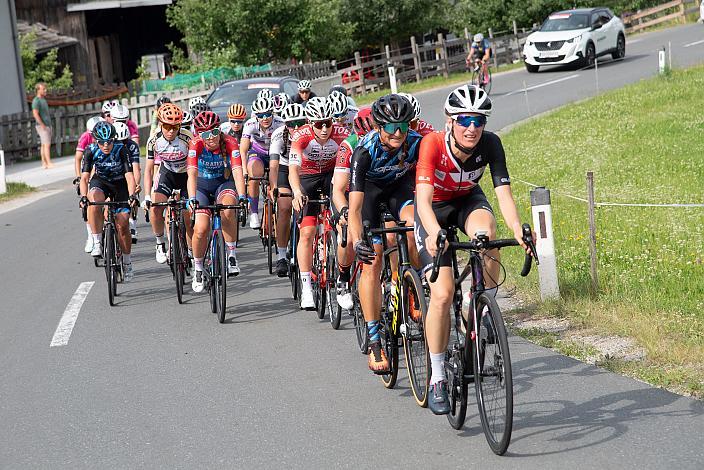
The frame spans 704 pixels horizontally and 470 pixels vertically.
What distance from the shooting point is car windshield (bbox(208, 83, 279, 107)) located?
20812 millimetres

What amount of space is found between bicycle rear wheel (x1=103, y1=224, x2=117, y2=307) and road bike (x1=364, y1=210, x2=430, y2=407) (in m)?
4.90

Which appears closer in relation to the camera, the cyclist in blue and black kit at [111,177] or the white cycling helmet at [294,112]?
the white cycling helmet at [294,112]

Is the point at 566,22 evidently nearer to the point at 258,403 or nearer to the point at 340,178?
the point at 340,178

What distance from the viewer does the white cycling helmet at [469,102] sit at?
647 cm

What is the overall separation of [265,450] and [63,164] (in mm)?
24294

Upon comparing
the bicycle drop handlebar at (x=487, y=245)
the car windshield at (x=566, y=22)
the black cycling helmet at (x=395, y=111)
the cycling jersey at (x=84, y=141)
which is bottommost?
the bicycle drop handlebar at (x=487, y=245)

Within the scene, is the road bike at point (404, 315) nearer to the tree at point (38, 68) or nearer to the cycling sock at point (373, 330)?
the cycling sock at point (373, 330)

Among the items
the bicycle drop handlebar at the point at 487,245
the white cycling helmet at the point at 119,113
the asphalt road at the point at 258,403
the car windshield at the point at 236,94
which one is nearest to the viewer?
the bicycle drop handlebar at the point at 487,245

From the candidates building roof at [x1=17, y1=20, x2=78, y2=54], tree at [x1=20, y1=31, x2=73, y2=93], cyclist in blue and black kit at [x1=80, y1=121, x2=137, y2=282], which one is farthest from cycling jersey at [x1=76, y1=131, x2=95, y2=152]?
building roof at [x1=17, y1=20, x2=78, y2=54]

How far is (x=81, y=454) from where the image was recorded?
22.2 feet

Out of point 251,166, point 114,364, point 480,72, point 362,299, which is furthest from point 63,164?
point 362,299

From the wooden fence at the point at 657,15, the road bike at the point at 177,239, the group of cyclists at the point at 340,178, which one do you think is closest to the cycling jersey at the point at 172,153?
the group of cyclists at the point at 340,178

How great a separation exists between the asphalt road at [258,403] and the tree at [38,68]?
32.6 meters

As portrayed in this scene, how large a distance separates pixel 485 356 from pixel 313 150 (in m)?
4.85
